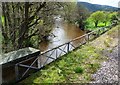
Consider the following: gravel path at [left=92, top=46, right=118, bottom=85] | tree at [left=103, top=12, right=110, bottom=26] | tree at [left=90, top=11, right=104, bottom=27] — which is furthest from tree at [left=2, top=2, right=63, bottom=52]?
tree at [left=90, top=11, right=104, bottom=27]

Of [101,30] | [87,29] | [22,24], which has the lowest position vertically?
[87,29]

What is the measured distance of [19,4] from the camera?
43.9 ft

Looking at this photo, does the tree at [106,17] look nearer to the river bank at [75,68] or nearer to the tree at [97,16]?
the tree at [97,16]

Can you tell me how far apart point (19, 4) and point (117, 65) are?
6.99 m

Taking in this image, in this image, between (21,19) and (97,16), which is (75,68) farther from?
→ (97,16)

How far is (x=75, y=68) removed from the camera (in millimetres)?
9086

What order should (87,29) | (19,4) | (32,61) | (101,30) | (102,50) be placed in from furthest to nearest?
(87,29), (101,30), (19,4), (102,50), (32,61)

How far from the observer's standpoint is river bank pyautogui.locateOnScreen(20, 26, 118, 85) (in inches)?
318

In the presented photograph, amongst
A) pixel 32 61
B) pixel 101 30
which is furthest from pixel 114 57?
pixel 101 30

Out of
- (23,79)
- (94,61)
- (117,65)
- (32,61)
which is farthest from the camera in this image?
(94,61)

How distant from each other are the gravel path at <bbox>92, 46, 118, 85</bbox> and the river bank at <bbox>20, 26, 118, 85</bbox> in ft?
0.46

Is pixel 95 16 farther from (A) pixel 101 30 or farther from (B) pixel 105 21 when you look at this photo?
(A) pixel 101 30

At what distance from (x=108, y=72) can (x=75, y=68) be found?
1.32m

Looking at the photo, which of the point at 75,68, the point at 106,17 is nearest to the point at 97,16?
the point at 106,17
